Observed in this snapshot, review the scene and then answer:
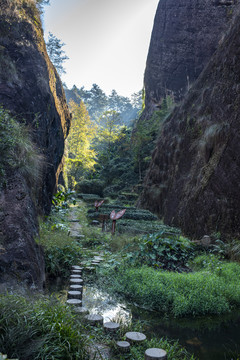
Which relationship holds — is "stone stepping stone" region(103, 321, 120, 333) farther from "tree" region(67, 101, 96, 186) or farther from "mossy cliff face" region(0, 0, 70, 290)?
"tree" region(67, 101, 96, 186)

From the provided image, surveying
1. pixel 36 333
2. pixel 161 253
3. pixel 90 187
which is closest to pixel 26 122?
pixel 161 253

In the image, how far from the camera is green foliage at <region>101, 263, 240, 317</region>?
4.43m

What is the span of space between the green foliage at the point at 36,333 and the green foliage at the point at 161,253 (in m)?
3.74

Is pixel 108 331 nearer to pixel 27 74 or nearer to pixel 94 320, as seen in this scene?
pixel 94 320

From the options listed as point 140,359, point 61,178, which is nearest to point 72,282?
point 140,359

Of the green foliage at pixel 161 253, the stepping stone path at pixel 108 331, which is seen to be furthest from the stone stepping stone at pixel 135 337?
the green foliage at pixel 161 253

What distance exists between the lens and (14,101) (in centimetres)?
647

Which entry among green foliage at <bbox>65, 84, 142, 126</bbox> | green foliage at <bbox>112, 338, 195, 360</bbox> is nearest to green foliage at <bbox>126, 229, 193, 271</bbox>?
green foliage at <bbox>112, 338, 195, 360</bbox>

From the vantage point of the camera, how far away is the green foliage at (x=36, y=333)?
2.22m

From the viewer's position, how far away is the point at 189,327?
396cm

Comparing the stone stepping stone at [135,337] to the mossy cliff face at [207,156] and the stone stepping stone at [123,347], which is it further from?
the mossy cliff face at [207,156]

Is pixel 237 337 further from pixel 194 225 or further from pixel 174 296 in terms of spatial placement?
pixel 194 225

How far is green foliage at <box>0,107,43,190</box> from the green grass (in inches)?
108

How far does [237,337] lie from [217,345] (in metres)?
0.44
